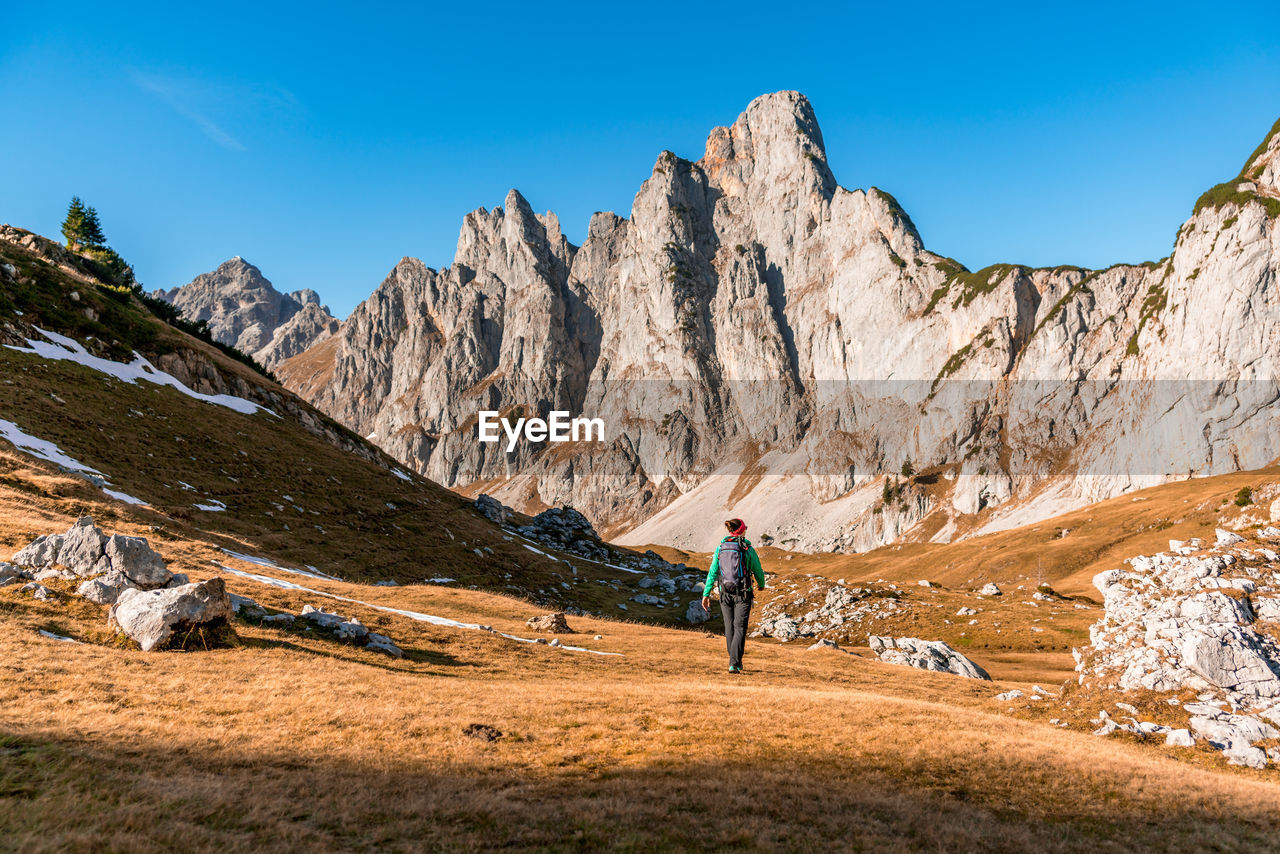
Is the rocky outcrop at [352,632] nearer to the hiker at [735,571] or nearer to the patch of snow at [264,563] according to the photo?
the hiker at [735,571]

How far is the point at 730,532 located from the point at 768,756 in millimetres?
6740

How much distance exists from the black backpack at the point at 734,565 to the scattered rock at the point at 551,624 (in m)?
18.2

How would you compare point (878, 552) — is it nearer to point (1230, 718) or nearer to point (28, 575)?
point (1230, 718)

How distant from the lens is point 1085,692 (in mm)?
23078

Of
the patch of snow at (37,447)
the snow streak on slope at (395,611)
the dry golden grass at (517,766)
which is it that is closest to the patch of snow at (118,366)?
the patch of snow at (37,447)

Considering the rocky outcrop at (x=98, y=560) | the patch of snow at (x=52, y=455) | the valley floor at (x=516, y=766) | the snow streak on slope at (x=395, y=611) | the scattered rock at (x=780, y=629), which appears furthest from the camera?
the scattered rock at (x=780, y=629)

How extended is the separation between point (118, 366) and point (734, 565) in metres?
71.5

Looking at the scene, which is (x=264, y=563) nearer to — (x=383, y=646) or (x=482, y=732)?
(x=383, y=646)

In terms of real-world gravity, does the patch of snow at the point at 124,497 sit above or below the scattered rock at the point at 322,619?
above

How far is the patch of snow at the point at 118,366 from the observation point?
2282 inches

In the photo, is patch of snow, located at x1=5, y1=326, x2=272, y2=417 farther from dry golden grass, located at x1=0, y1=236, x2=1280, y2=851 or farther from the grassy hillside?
dry golden grass, located at x1=0, y1=236, x2=1280, y2=851

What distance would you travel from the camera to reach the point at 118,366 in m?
63.8

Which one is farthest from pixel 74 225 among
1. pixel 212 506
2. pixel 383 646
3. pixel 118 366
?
pixel 383 646

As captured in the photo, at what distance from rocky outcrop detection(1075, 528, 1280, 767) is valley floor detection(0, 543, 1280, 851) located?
210 centimetres
